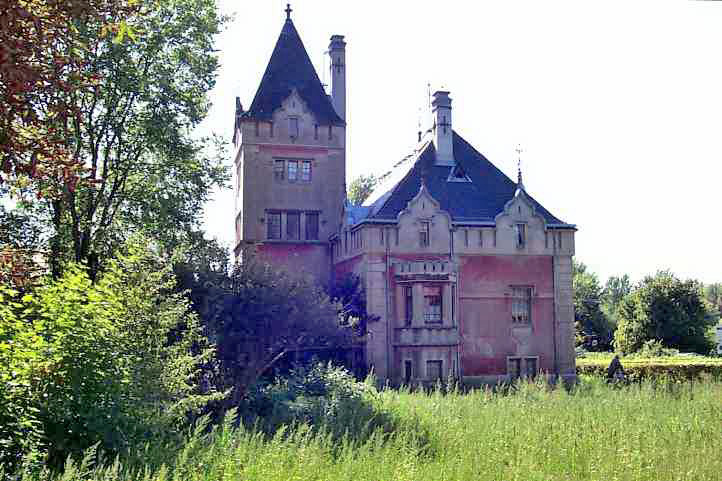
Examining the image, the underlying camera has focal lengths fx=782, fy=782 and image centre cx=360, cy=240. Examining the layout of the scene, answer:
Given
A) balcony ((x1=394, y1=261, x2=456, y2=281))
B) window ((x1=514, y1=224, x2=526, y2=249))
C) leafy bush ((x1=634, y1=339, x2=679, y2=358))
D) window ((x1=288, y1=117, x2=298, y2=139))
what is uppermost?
window ((x1=288, y1=117, x2=298, y2=139))

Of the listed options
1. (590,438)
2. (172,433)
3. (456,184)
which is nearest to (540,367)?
(456,184)

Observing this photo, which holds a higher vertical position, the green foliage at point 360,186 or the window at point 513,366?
the green foliage at point 360,186

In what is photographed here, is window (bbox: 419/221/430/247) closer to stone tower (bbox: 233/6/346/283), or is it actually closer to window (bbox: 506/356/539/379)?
stone tower (bbox: 233/6/346/283)

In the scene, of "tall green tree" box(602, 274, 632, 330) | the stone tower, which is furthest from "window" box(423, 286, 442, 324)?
"tall green tree" box(602, 274, 632, 330)

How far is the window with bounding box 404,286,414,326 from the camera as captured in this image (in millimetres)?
30375

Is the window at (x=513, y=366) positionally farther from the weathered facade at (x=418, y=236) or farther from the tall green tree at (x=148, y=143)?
the tall green tree at (x=148, y=143)

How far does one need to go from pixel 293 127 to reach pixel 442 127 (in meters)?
6.66

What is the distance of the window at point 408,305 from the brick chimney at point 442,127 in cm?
691

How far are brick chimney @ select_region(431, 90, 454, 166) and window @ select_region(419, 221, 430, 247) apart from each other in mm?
4583

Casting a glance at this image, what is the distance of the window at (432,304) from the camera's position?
30.6 metres

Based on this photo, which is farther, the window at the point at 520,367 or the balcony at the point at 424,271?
the window at the point at 520,367

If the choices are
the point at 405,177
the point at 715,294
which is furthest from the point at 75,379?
the point at 715,294

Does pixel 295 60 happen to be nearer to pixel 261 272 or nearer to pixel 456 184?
pixel 456 184

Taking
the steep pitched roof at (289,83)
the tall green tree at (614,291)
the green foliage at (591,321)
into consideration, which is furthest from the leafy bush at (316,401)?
the tall green tree at (614,291)
